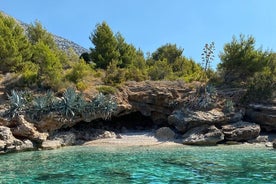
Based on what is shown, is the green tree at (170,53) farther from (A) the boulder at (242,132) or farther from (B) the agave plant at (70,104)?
(B) the agave plant at (70,104)

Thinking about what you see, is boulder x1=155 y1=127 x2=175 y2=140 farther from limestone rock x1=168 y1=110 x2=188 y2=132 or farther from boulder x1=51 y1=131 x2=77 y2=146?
boulder x1=51 y1=131 x2=77 y2=146

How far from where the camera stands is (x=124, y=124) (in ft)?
112

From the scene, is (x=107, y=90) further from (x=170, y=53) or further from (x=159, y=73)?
(x=170, y=53)

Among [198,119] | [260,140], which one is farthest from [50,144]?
[260,140]

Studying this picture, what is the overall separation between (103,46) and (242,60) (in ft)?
59.5

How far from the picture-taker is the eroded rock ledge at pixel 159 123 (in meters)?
24.2

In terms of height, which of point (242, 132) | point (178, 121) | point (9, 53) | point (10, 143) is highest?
point (9, 53)

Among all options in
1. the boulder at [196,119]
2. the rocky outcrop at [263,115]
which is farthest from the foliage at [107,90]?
the rocky outcrop at [263,115]

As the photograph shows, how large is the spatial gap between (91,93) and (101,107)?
2260mm

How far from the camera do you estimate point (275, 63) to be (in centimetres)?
3531

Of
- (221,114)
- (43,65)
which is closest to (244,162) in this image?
(221,114)

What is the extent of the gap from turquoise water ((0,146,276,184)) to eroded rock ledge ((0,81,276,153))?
5505mm

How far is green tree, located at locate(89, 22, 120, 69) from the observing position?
4234cm

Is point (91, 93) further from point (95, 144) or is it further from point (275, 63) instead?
point (275, 63)
